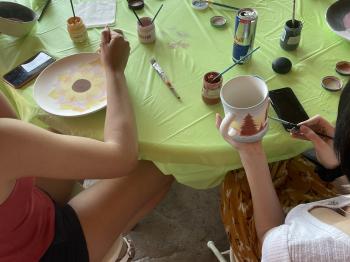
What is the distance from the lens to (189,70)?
104cm

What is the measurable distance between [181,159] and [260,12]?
0.57 meters

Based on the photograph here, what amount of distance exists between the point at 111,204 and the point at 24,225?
22 centimetres

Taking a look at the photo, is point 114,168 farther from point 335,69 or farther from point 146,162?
point 335,69

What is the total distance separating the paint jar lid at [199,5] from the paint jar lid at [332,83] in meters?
0.43

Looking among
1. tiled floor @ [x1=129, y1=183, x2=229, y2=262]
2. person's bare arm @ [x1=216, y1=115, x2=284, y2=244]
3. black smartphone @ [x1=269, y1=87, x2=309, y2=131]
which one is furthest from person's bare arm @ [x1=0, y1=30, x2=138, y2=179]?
tiled floor @ [x1=129, y1=183, x2=229, y2=262]

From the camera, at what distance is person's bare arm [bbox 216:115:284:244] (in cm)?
87

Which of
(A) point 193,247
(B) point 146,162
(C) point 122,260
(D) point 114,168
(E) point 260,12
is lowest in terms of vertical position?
(A) point 193,247

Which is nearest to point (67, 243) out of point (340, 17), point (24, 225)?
point (24, 225)

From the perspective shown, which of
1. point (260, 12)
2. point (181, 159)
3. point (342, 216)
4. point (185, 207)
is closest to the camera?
point (342, 216)

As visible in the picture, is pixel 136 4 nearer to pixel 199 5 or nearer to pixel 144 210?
pixel 199 5

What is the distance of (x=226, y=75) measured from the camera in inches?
40.1

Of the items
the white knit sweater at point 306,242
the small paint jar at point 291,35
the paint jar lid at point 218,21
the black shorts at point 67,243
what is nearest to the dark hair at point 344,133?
the white knit sweater at point 306,242

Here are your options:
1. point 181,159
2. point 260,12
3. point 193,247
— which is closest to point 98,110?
point 181,159

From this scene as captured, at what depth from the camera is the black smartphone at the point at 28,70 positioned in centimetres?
104
